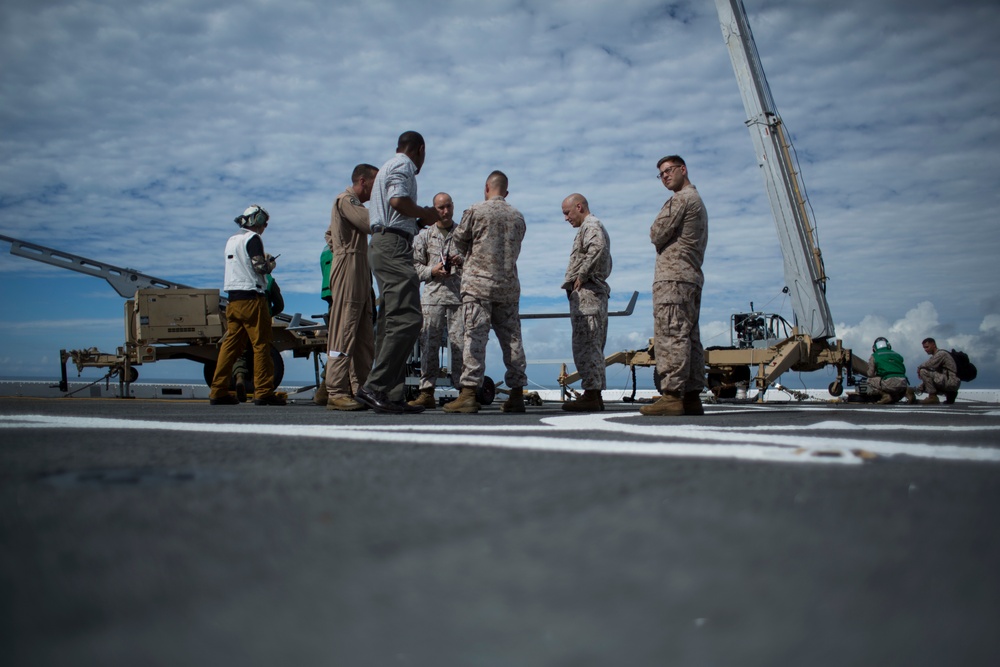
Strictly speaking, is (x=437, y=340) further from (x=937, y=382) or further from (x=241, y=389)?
(x=937, y=382)

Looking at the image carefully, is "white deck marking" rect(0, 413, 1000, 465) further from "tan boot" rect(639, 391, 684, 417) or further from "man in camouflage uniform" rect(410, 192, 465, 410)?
"man in camouflage uniform" rect(410, 192, 465, 410)

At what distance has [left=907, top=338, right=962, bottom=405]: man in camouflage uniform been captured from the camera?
1045 cm

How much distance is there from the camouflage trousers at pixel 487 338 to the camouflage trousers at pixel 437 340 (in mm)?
1088

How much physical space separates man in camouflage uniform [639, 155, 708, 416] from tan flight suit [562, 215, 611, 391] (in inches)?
39.7

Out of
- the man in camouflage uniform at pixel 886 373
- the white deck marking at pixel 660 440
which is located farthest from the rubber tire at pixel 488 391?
the man in camouflage uniform at pixel 886 373

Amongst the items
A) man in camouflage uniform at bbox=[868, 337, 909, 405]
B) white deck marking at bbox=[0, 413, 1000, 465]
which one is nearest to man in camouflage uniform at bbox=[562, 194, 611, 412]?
white deck marking at bbox=[0, 413, 1000, 465]

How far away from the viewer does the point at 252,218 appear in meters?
5.94

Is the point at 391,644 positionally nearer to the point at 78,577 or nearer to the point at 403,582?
the point at 403,582

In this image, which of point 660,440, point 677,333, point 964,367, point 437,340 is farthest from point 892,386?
point 660,440

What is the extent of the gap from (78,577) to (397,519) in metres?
0.37

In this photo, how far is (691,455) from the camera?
161cm

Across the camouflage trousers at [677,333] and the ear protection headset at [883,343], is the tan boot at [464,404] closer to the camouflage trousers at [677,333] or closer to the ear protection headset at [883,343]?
the camouflage trousers at [677,333]

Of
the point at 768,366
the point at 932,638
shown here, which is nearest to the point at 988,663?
the point at 932,638

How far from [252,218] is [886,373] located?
29.9 ft
